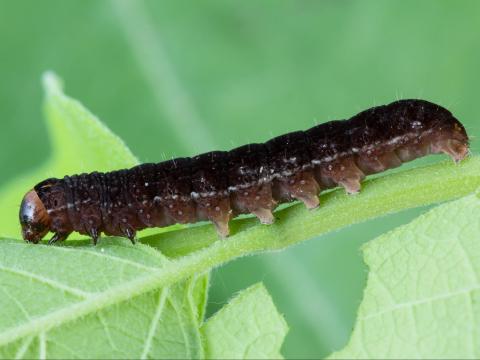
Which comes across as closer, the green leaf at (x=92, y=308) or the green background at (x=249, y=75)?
the green leaf at (x=92, y=308)

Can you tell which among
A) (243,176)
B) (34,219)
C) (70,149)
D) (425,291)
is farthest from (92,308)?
(70,149)

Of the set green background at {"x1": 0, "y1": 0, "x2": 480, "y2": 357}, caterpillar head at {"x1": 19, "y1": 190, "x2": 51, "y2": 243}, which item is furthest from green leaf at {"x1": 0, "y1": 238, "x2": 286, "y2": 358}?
green background at {"x1": 0, "y1": 0, "x2": 480, "y2": 357}

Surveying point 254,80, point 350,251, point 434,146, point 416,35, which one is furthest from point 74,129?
point 416,35

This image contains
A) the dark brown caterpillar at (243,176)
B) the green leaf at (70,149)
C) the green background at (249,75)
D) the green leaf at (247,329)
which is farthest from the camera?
the green background at (249,75)

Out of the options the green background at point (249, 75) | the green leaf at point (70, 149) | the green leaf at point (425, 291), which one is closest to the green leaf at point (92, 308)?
the green leaf at point (425, 291)

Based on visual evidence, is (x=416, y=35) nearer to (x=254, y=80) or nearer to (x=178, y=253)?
(x=254, y=80)

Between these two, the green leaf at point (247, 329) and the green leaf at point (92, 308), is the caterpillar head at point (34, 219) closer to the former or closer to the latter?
the green leaf at point (92, 308)

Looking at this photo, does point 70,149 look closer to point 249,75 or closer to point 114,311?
point 114,311
